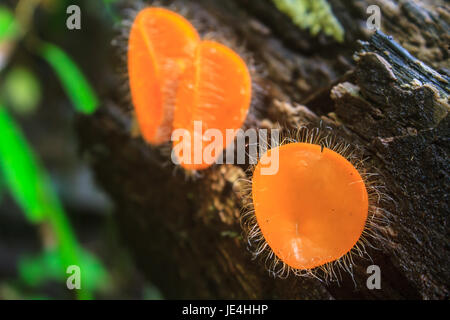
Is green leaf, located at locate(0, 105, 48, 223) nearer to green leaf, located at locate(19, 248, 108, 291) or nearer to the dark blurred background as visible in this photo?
the dark blurred background

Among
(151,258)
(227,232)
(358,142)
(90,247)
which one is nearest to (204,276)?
(227,232)

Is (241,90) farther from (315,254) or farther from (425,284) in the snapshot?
(425,284)

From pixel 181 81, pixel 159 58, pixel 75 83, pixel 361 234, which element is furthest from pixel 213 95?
pixel 75 83

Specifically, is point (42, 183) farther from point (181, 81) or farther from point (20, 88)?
point (181, 81)

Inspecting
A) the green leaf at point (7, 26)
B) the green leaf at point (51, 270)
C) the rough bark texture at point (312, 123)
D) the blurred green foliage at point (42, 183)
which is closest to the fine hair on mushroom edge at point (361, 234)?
the rough bark texture at point (312, 123)

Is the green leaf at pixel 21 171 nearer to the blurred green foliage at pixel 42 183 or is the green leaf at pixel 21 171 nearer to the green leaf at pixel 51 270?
the blurred green foliage at pixel 42 183

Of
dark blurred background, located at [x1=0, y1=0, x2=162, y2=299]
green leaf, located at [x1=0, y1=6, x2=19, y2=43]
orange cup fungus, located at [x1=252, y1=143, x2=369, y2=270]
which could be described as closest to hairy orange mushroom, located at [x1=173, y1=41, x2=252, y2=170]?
orange cup fungus, located at [x1=252, y1=143, x2=369, y2=270]
